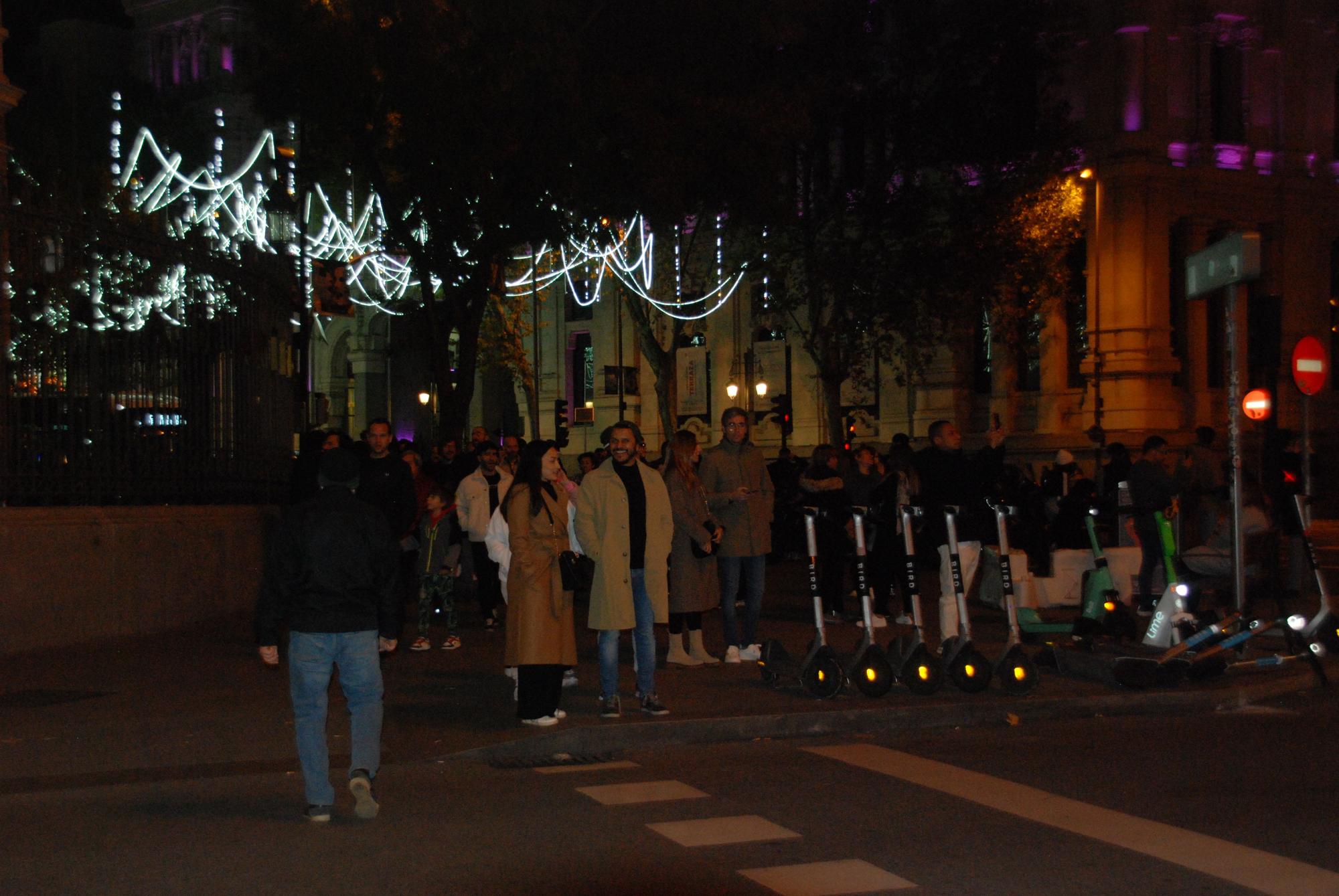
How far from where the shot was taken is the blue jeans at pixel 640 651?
1052cm

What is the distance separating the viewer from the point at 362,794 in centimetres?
774

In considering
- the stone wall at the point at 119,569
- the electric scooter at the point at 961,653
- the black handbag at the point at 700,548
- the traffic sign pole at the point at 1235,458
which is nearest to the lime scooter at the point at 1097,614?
the traffic sign pole at the point at 1235,458

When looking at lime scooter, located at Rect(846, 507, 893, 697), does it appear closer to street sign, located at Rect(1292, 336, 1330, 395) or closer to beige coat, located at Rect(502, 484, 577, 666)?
beige coat, located at Rect(502, 484, 577, 666)

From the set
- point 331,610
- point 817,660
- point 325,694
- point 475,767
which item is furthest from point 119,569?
point 331,610

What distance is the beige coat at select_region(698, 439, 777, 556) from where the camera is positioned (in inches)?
511

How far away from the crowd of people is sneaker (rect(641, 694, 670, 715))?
19 millimetres

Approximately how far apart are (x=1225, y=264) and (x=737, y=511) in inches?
179

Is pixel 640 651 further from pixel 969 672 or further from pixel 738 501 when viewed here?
pixel 738 501

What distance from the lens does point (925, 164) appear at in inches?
1497

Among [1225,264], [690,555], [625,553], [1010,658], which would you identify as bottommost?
[1010,658]

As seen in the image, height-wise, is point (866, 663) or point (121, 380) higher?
point (121, 380)

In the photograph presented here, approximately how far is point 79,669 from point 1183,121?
36399 millimetres

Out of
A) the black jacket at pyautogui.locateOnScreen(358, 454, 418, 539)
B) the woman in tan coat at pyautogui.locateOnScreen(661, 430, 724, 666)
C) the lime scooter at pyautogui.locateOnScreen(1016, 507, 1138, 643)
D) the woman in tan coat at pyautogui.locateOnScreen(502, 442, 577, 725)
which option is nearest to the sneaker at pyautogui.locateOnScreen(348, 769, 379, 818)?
the woman in tan coat at pyautogui.locateOnScreen(502, 442, 577, 725)

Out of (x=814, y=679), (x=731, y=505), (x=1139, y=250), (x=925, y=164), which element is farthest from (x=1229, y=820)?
(x=1139, y=250)
